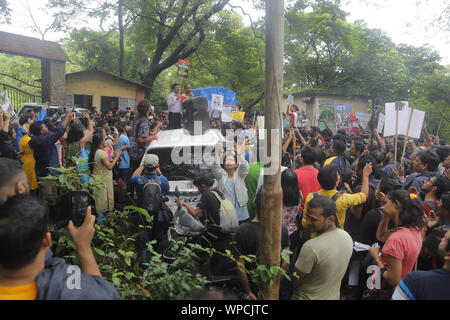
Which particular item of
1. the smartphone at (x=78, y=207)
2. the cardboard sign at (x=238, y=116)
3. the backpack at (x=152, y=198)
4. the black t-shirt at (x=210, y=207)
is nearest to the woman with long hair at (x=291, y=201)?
the black t-shirt at (x=210, y=207)

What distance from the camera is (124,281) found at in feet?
8.66

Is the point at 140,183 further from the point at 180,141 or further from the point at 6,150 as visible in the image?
the point at 6,150

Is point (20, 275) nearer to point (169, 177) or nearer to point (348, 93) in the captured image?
point (169, 177)

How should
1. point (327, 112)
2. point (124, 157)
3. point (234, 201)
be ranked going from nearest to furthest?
1. point (234, 201)
2. point (124, 157)
3. point (327, 112)

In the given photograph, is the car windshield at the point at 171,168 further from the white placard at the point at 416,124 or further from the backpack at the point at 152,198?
the white placard at the point at 416,124

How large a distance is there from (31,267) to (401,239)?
8.41ft

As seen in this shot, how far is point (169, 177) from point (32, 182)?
2.23m

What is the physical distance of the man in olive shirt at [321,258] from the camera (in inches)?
102

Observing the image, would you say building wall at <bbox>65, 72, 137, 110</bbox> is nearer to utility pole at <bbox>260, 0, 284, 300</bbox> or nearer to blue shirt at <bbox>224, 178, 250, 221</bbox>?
blue shirt at <bbox>224, 178, 250, 221</bbox>

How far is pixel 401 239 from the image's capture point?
2.63 meters

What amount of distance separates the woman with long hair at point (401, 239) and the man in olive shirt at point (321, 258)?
327mm

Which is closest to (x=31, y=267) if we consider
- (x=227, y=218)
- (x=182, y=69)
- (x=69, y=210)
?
(x=69, y=210)

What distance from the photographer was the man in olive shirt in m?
2.59

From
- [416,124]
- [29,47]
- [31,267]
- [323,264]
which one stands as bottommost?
[323,264]
